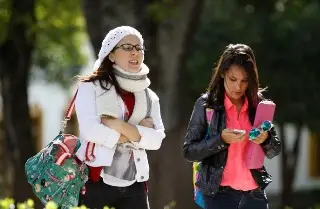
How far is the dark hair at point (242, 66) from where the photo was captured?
5910mm

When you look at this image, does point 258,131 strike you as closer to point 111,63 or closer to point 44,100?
point 111,63

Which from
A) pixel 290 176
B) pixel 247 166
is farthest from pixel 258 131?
pixel 290 176

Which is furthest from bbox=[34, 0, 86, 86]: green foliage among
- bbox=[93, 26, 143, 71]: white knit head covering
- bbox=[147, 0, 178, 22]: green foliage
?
bbox=[93, 26, 143, 71]: white knit head covering

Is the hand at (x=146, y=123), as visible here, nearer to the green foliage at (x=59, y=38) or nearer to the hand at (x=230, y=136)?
the hand at (x=230, y=136)

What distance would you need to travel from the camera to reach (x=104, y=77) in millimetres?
5871

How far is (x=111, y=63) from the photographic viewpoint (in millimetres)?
5949

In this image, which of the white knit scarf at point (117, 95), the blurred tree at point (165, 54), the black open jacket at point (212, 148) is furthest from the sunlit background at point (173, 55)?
the white knit scarf at point (117, 95)

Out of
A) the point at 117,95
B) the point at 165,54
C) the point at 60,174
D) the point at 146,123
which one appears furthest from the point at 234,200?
the point at 165,54

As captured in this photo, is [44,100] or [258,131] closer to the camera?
[258,131]

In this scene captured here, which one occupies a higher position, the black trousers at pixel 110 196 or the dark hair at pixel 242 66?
the dark hair at pixel 242 66

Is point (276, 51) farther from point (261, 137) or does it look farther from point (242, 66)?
point (261, 137)

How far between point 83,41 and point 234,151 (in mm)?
17167

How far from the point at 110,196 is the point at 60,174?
0.32 metres

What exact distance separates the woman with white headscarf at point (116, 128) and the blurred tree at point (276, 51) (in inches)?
372
